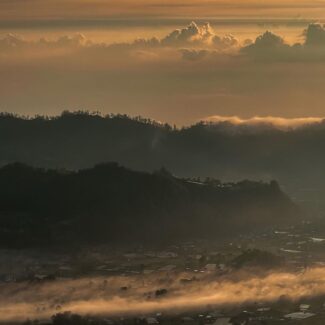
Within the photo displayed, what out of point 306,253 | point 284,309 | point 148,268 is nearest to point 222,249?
point 306,253

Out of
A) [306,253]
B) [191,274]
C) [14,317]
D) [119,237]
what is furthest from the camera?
[119,237]

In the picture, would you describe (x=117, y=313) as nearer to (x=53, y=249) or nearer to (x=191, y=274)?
(x=191, y=274)

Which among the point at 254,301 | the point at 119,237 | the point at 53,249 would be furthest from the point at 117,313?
the point at 119,237

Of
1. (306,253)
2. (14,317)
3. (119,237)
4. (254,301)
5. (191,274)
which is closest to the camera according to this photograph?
(14,317)

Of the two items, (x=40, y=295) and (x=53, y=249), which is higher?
(x=53, y=249)

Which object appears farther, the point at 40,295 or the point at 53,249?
the point at 53,249

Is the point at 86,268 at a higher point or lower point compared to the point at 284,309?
higher

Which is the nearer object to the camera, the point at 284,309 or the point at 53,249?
the point at 284,309

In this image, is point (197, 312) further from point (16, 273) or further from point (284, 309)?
point (16, 273)

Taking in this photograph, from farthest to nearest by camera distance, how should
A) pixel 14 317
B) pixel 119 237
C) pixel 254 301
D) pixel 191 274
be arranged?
pixel 119 237 → pixel 191 274 → pixel 254 301 → pixel 14 317
